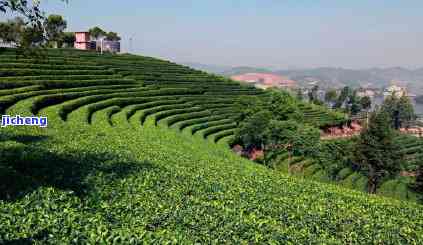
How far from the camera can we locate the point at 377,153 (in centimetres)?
5541

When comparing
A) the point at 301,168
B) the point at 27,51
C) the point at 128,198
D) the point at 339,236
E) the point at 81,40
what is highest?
the point at 81,40

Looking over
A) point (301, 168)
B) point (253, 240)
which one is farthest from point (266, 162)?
point (253, 240)

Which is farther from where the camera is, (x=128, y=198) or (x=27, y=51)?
(x=27, y=51)

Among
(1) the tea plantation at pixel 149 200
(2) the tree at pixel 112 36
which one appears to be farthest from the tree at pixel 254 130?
(2) the tree at pixel 112 36

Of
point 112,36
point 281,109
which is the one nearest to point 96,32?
point 112,36

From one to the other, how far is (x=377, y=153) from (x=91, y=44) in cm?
9288

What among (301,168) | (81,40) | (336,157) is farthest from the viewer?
(81,40)

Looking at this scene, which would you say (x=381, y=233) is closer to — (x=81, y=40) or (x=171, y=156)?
(x=171, y=156)

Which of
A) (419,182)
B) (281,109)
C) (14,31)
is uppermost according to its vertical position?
(14,31)

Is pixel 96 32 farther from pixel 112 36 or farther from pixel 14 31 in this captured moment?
pixel 14 31

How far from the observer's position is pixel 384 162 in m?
54.3

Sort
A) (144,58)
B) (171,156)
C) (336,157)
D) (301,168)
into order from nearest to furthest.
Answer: (171,156)
(301,168)
(336,157)
(144,58)

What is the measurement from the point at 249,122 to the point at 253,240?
41100mm

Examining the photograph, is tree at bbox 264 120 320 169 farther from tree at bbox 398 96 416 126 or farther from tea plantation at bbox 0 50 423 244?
tree at bbox 398 96 416 126
